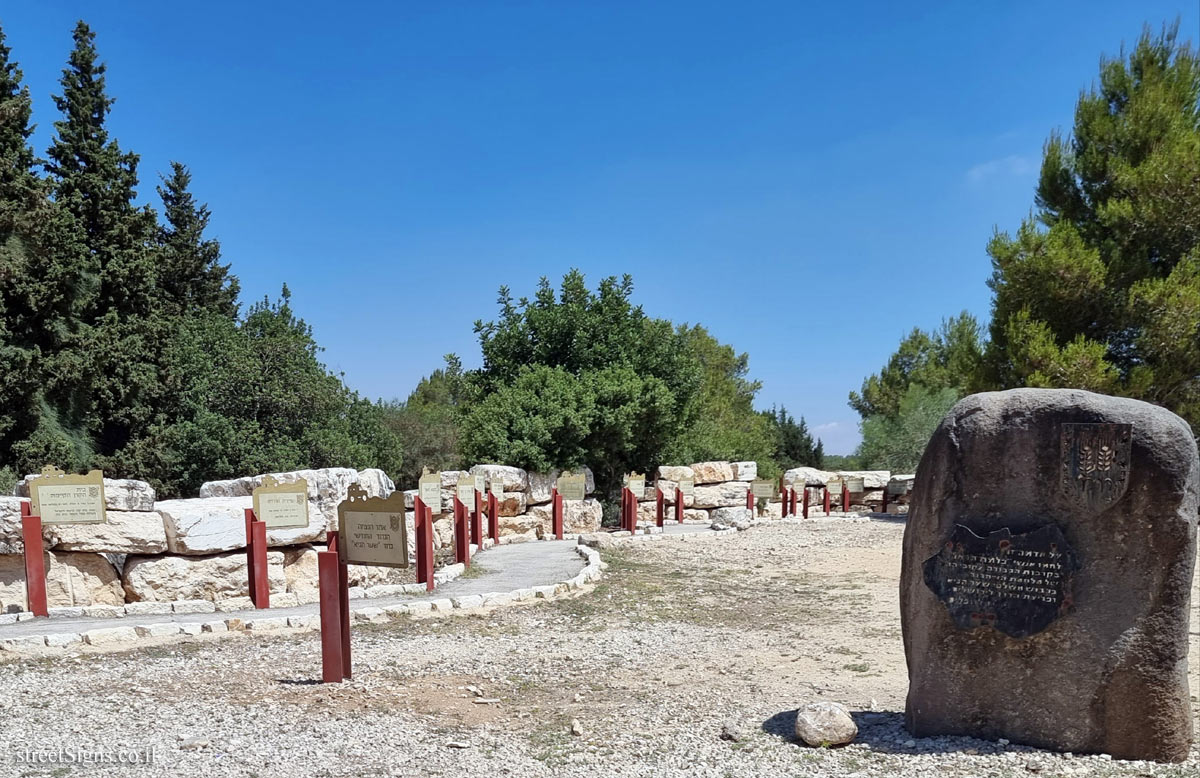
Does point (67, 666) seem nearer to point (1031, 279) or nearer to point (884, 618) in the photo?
point (884, 618)

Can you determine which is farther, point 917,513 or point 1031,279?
point 1031,279

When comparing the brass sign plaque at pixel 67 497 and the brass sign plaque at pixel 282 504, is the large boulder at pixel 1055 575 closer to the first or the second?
the brass sign plaque at pixel 282 504

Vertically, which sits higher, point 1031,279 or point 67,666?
point 1031,279

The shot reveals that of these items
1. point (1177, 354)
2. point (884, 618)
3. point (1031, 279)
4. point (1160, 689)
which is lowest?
point (884, 618)

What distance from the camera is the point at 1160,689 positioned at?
4.38 meters

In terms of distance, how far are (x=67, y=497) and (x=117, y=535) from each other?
0.80m

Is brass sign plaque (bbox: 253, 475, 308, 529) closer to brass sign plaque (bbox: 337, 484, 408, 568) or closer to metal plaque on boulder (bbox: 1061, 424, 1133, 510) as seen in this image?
brass sign plaque (bbox: 337, 484, 408, 568)

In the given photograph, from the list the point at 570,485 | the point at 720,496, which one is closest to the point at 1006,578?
the point at 570,485

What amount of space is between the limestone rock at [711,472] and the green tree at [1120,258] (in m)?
7.92

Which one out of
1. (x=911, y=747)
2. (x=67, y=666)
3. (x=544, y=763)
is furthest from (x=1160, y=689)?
(x=67, y=666)

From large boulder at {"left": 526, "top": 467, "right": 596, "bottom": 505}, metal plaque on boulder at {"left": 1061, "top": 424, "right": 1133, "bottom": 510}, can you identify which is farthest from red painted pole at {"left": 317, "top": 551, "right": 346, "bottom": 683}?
large boulder at {"left": 526, "top": 467, "right": 596, "bottom": 505}

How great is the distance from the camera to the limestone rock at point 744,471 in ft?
85.5

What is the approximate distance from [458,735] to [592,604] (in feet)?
16.2

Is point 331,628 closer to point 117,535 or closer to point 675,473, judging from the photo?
point 117,535
